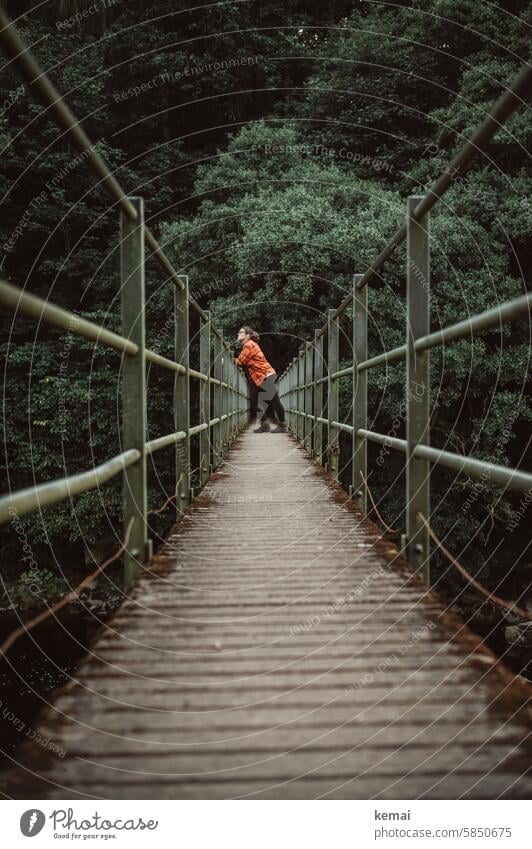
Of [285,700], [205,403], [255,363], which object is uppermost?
[255,363]

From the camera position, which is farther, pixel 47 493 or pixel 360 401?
pixel 360 401

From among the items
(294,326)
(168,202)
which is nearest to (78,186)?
(168,202)

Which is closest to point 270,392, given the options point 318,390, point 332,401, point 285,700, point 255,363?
point 255,363

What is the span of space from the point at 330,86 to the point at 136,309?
18.5m

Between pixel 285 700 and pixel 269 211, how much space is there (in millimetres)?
12295

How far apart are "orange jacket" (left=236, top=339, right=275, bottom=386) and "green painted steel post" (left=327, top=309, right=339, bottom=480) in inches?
107

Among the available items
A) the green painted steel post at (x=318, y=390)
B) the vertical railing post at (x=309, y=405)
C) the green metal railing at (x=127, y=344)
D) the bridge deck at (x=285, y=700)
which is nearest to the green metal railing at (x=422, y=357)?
the bridge deck at (x=285, y=700)

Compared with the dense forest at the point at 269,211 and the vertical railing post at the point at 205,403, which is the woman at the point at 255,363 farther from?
the vertical railing post at the point at 205,403

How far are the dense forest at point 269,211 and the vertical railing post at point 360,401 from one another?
16.4 feet

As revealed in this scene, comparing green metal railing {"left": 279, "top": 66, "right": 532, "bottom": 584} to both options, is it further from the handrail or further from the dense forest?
the dense forest

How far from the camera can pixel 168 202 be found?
62.5 feet

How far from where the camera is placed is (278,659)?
1452 mm

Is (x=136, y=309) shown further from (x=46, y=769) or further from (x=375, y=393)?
(x=375, y=393)

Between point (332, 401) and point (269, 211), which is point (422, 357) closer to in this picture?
point (332, 401)
